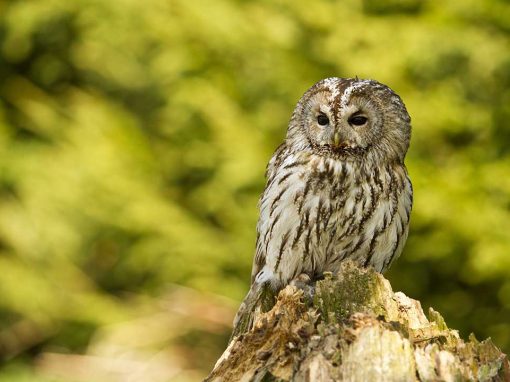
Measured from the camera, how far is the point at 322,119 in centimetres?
376

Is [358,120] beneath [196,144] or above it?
beneath

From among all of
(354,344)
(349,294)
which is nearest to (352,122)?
(349,294)

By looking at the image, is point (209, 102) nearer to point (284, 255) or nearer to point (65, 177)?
point (65, 177)

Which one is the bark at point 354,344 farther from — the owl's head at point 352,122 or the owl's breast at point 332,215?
the owl's head at point 352,122

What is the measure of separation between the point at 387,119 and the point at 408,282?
2690 mm

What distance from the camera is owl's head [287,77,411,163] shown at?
12.1ft

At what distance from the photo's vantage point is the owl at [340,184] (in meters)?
3.68

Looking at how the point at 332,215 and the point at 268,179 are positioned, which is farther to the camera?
the point at 268,179

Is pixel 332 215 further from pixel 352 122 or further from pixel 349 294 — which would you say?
pixel 349 294

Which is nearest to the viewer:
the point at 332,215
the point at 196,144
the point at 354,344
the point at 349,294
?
the point at 354,344

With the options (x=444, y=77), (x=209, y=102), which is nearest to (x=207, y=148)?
(x=209, y=102)

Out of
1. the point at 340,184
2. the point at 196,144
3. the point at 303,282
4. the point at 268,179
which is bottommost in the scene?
the point at 303,282

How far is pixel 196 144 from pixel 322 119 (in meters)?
3.24

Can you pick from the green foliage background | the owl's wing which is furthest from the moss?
the green foliage background
